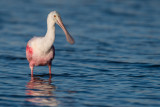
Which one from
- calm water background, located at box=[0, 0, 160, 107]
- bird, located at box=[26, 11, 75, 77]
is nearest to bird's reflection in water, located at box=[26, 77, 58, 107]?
calm water background, located at box=[0, 0, 160, 107]

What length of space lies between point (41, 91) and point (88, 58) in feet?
11.4

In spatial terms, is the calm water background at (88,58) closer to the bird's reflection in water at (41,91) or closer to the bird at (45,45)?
the bird's reflection in water at (41,91)

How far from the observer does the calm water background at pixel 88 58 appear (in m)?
7.54

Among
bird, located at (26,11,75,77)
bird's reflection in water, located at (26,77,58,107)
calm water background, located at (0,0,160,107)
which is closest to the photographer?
bird's reflection in water, located at (26,77,58,107)

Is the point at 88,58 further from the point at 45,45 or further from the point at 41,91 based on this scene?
the point at 41,91

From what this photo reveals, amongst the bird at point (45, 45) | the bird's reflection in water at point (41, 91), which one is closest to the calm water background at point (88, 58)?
the bird's reflection in water at point (41, 91)

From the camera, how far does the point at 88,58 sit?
36.9 ft

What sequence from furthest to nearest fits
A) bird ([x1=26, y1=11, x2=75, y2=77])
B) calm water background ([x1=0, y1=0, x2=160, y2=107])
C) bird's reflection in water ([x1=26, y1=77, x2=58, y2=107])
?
1. bird ([x1=26, y1=11, x2=75, y2=77])
2. calm water background ([x1=0, y1=0, x2=160, y2=107])
3. bird's reflection in water ([x1=26, y1=77, x2=58, y2=107])

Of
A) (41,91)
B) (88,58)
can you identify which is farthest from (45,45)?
(88,58)

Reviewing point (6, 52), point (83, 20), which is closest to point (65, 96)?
point (6, 52)

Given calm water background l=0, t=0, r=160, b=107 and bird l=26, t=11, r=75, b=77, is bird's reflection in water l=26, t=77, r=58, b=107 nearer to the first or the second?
calm water background l=0, t=0, r=160, b=107

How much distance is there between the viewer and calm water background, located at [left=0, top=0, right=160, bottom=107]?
7539 mm

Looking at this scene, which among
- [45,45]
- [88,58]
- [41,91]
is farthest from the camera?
[88,58]

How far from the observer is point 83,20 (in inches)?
701
